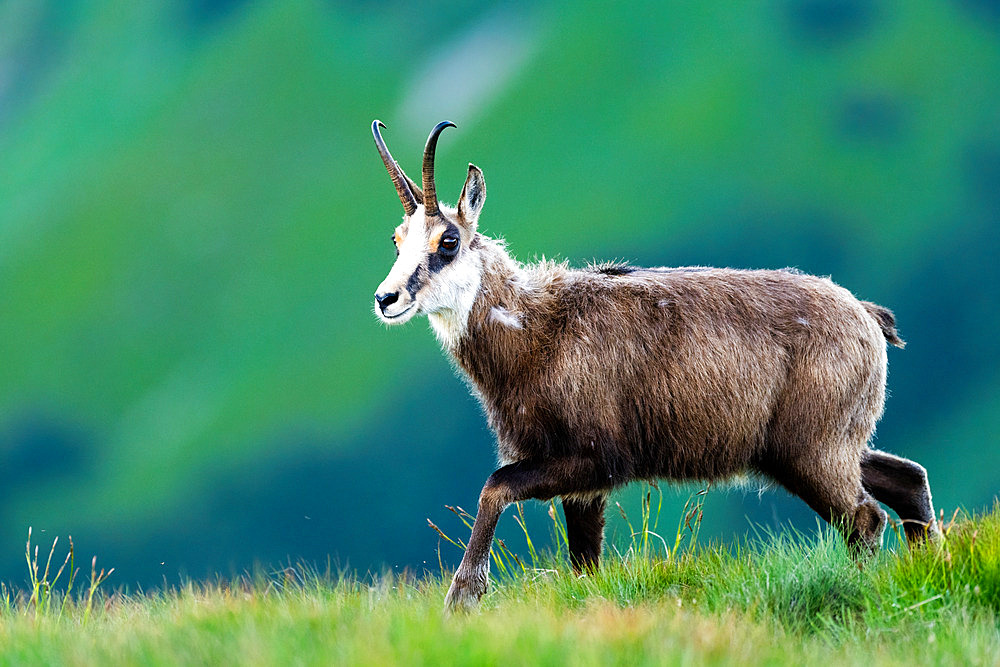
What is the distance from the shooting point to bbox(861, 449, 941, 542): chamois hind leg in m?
6.08

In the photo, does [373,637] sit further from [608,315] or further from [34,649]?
[608,315]

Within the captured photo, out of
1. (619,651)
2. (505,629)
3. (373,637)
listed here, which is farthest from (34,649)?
(619,651)

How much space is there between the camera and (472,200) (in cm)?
557

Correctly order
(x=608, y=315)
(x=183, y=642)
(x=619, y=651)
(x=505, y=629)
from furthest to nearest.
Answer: (x=608, y=315), (x=183, y=642), (x=505, y=629), (x=619, y=651)

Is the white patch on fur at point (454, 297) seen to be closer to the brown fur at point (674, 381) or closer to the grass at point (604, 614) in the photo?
the brown fur at point (674, 381)

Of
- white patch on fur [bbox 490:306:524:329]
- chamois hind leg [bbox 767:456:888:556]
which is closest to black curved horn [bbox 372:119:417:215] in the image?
white patch on fur [bbox 490:306:524:329]

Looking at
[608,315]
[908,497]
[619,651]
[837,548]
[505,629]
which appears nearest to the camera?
[619,651]

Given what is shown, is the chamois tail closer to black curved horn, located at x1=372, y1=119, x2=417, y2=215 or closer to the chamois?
the chamois

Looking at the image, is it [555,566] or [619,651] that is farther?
[555,566]

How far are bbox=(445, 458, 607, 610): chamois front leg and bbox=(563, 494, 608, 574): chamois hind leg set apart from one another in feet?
1.63

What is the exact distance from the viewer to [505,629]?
11.5ft

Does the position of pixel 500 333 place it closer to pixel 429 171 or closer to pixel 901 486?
pixel 429 171

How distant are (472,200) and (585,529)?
197cm

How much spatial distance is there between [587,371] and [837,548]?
5.18 feet
